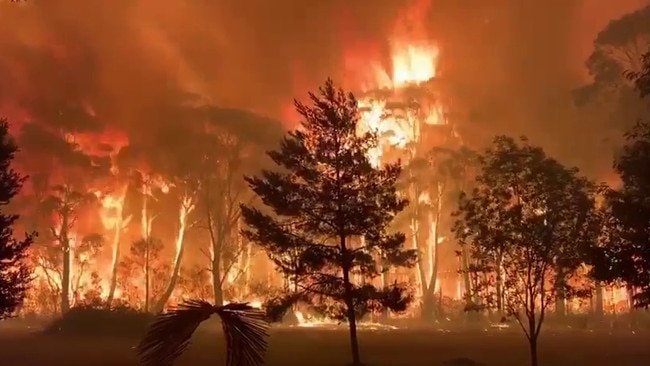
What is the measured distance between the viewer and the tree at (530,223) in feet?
63.5

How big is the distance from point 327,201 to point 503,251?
713cm

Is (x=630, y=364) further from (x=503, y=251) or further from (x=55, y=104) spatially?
(x=55, y=104)

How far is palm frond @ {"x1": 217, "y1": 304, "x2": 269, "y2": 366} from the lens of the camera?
3205 mm

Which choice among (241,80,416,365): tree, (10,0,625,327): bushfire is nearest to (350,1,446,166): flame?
(10,0,625,327): bushfire

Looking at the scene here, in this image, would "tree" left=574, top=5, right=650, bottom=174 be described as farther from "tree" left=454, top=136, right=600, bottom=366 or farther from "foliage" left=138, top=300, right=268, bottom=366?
"foliage" left=138, top=300, right=268, bottom=366

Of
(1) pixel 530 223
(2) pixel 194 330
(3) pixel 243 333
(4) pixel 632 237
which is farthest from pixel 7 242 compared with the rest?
(3) pixel 243 333

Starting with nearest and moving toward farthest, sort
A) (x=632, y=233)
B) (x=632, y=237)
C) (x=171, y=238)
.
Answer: (x=632, y=237), (x=632, y=233), (x=171, y=238)

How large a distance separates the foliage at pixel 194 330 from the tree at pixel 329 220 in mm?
20249

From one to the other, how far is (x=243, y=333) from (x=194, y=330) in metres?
0.25

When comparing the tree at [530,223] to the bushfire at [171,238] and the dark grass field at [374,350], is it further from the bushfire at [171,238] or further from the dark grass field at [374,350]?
the bushfire at [171,238]

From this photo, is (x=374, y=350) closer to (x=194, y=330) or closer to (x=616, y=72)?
(x=194, y=330)

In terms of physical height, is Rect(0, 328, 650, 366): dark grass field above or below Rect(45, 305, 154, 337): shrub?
below

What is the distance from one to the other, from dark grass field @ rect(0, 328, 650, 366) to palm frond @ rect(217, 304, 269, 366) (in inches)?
852

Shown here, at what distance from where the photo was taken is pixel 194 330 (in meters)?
3.21
